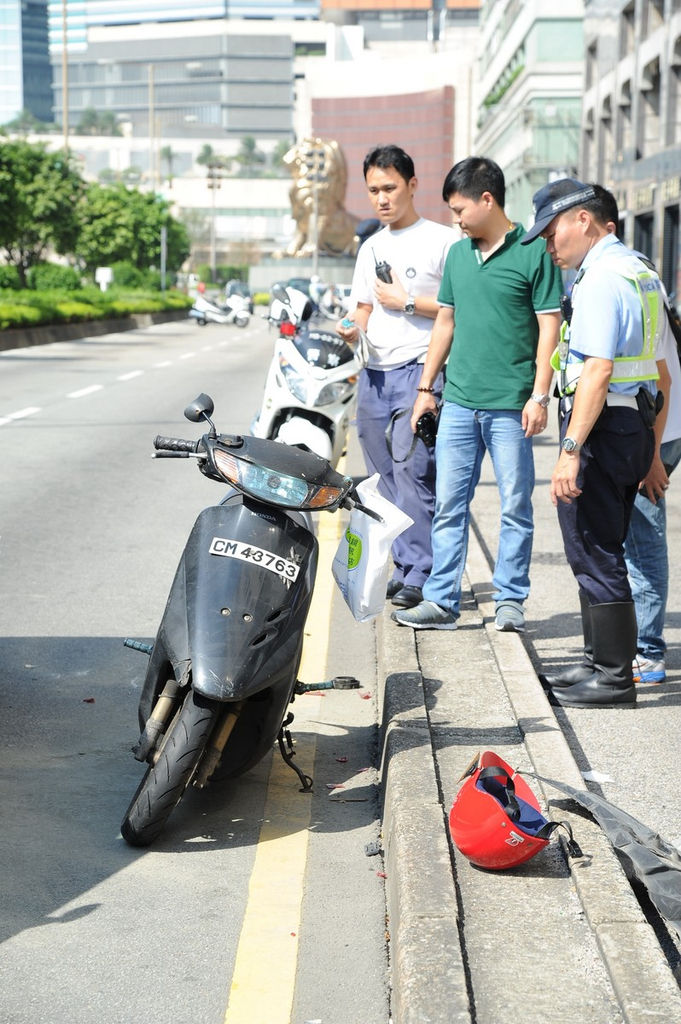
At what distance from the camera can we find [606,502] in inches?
210

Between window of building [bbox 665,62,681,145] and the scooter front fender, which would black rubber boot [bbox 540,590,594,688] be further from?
window of building [bbox 665,62,681,145]

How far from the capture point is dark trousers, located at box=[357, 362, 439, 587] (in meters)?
6.64

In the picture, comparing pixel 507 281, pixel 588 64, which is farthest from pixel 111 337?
pixel 507 281

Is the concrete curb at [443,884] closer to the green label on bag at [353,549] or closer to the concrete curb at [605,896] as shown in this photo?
the concrete curb at [605,896]

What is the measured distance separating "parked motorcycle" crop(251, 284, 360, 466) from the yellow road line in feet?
12.5

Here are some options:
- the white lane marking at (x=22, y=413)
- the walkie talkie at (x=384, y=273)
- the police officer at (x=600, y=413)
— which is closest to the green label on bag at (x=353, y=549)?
the police officer at (x=600, y=413)

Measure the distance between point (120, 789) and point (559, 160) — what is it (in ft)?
189

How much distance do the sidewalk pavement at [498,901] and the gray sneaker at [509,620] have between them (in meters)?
0.84

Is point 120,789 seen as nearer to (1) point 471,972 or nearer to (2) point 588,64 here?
(1) point 471,972

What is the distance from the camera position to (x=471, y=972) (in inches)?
123

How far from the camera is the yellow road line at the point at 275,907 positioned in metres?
3.33

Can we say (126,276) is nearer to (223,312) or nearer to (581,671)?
(223,312)

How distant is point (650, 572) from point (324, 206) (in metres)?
108

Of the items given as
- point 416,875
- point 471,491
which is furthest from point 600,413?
point 416,875
